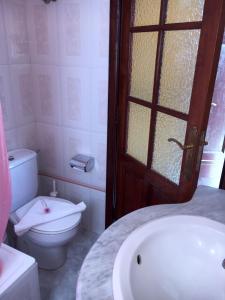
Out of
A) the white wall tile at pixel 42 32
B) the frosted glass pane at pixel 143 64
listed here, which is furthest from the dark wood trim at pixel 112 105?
the white wall tile at pixel 42 32

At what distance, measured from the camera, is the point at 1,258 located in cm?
133

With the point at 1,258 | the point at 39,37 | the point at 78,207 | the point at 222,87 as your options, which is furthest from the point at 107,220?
the point at 222,87

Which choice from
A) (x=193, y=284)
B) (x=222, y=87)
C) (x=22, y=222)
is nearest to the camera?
(x=193, y=284)

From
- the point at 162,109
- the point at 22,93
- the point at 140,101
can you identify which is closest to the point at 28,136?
the point at 22,93

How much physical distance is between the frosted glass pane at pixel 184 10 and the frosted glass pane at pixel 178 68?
0.06 metres

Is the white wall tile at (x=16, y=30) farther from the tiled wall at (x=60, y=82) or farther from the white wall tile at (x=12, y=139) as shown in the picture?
the white wall tile at (x=12, y=139)

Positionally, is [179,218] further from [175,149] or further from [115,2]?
[115,2]

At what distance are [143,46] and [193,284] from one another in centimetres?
123

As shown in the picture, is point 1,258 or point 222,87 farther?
point 222,87

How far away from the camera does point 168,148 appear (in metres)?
1.45

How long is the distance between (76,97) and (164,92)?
75 cm

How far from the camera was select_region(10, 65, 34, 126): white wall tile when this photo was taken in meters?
1.86

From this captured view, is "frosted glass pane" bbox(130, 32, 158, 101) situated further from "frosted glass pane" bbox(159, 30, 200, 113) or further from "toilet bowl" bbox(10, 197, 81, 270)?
"toilet bowl" bbox(10, 197, 81, 270)

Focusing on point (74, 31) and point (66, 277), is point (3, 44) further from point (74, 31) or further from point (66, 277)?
point (66, 277)
